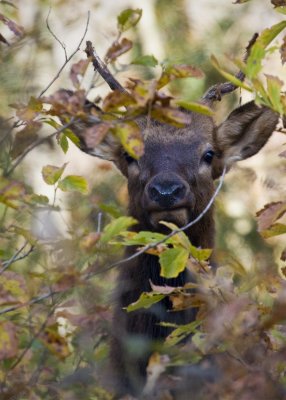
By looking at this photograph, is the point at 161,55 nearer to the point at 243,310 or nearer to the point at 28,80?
the point at 28,80

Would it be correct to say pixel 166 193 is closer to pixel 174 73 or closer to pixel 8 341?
pixel 174 73

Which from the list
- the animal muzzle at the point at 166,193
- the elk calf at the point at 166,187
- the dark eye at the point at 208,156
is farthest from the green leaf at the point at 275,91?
the dark eye at the point at 208,156

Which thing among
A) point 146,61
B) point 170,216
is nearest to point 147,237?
point 146,61

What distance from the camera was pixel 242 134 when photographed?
9.98 metres

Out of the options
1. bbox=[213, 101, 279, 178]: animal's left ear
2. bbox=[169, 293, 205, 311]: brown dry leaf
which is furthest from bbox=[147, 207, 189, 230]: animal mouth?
bbox=[169, 293, 205, 311]: brown dry leaf

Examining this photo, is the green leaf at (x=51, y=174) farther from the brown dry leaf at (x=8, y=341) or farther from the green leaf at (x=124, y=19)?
the brown dry leaf at (x=8, y=341)

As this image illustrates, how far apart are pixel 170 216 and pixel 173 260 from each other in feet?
8.07

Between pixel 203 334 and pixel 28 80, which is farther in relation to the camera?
pixel 28 80

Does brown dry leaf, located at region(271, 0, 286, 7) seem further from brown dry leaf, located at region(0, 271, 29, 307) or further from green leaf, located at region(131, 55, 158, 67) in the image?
brown dry leaf, located at region(0, 271, 29, 307)

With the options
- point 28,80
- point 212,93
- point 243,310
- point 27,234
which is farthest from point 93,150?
point 243,310

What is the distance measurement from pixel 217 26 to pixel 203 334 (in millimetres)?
9303

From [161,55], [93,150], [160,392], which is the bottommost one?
[160,392]

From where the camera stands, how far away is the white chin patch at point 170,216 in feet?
27.7

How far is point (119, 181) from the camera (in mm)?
11766
